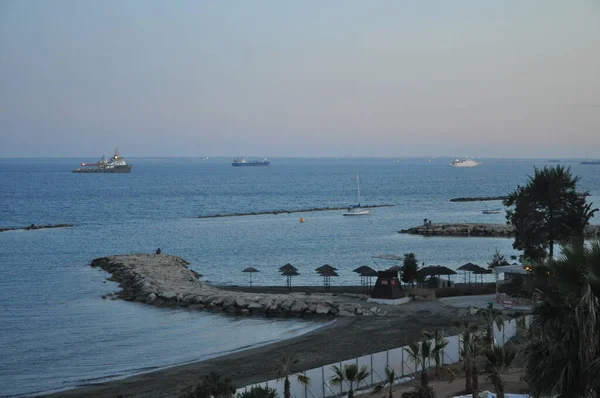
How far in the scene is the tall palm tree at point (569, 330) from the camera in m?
9.74

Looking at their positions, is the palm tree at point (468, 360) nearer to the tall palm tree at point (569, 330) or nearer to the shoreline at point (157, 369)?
the tall palm tree at point (569, 330)

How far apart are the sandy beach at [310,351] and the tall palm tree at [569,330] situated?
1020 centimetres

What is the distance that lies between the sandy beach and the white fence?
0.75m

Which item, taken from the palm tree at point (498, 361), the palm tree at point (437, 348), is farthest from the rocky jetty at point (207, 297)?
the palm tree at point (498, 361)

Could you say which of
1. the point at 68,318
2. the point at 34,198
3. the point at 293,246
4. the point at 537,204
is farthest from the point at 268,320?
the point at 34,198

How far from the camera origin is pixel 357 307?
31047 millimetres

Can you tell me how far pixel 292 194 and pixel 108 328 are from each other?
366ft

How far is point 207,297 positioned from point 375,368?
53.9ft

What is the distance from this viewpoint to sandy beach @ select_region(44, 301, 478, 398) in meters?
21.5

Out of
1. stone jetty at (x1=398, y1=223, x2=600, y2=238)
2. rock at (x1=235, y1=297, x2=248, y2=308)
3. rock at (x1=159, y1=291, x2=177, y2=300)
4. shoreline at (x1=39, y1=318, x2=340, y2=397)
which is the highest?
rock at (x1=235, y1=297, x2=248, y2=308)

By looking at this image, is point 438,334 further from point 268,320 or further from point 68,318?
point 68,318

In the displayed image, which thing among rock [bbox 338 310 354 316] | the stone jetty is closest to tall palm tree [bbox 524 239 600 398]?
rock [bbox 338 310 354 316]

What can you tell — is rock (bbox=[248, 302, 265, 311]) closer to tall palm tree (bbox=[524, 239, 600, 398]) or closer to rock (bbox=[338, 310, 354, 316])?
rock (bbox=[338, 310, 354, 316])

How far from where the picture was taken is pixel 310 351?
24828 millimetres
